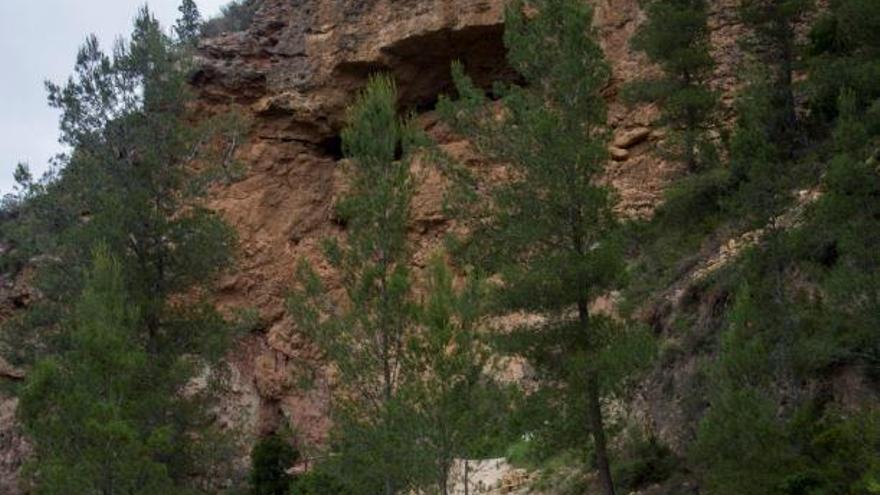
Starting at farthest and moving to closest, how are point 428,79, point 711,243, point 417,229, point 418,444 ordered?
point 428,79 < point 417,229 < point 711,243 < point 418,444

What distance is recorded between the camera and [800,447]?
34.7 feet

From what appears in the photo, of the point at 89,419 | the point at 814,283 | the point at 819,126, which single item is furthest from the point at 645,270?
the point at 89,419

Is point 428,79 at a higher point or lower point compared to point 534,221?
higher

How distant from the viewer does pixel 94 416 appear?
13.7 meters

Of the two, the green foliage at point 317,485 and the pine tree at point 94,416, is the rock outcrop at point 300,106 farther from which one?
the pine tree at point 94,416

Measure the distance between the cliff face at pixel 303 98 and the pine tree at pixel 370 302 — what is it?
11426 mm

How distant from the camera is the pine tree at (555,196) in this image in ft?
41.7

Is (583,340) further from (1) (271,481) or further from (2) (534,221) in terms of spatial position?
(1) (271,481)

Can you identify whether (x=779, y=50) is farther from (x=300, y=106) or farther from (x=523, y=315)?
(x=300, y=106)

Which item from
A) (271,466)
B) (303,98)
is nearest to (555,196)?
(271,466)

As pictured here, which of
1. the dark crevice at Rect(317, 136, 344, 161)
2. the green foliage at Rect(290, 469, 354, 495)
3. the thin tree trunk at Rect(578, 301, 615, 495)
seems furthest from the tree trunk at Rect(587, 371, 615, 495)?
the dark crevice at Rect(317, 136, 344, 161)

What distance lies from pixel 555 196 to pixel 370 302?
9.22 feet

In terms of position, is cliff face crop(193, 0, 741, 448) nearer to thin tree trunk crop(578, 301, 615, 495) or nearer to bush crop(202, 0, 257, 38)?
bush crop(202, 0, 257, 38)

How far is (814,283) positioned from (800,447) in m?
3.63
